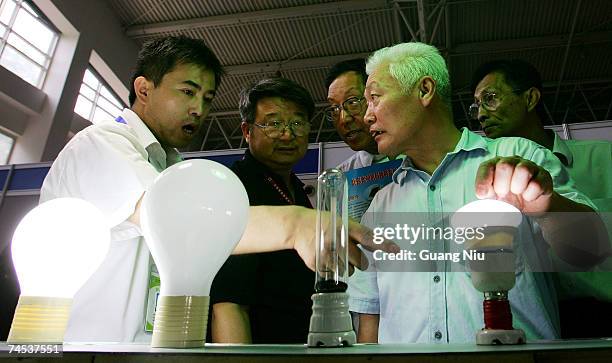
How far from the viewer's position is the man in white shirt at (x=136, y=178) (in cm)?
65

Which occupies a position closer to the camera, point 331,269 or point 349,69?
point 331,269

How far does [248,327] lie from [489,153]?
652mm

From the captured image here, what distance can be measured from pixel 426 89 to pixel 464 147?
19cm

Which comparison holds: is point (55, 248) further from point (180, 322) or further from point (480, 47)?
point (480, 47)

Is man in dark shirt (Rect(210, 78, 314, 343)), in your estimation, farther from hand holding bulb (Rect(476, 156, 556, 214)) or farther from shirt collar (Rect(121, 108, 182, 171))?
hand holding bulb (Rect(476, 156, 556, 214))

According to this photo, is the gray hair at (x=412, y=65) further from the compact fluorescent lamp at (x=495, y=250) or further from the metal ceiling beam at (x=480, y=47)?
the metal ceiling beam at (x=480, y=47)

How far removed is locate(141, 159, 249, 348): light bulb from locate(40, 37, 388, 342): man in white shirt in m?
0.13

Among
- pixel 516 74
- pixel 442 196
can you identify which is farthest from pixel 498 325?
pixel 516 74

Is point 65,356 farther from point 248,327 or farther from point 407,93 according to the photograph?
point 407,93

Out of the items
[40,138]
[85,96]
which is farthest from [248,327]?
[85,96]

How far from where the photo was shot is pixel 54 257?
515 millimetres

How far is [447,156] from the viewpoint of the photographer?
3.33 feet

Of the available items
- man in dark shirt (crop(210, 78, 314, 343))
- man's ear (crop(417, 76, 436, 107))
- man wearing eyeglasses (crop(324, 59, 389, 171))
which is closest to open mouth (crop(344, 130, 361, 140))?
man wearing eyeglasses (crop(324, 59, 389, 171))

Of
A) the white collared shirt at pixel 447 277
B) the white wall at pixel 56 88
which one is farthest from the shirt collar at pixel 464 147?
the white wall at pixel 56 88
